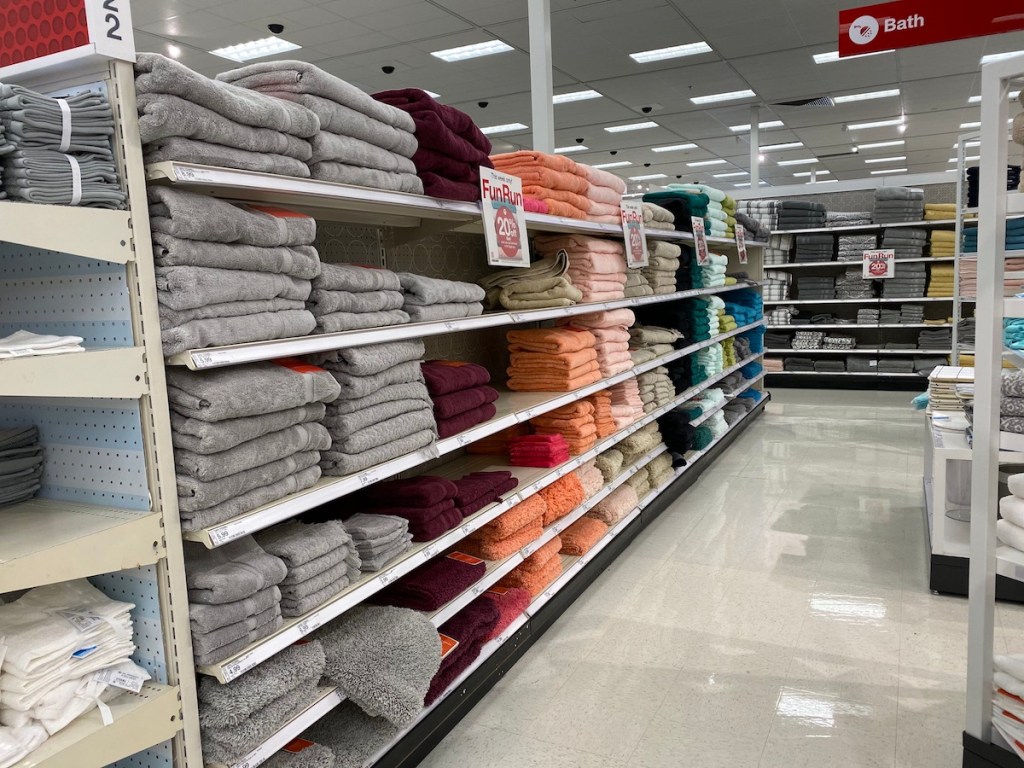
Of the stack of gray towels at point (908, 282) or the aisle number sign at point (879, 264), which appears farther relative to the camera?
the stack of gray towels at point (908, 282)

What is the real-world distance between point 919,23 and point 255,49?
6842 millimetres

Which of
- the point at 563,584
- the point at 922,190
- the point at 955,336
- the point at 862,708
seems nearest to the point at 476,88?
the point at 922,190

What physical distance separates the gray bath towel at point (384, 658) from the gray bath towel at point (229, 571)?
13.7 inches

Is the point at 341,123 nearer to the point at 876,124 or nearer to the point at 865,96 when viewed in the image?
the point at 865,96

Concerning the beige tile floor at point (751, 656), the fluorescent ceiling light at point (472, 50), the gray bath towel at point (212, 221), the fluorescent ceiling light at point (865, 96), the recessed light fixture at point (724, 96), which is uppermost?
the fluorescent ceiling light at point (472, 50)

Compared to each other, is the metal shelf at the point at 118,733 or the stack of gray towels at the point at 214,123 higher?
the stack of gray towels at the point at 214,123

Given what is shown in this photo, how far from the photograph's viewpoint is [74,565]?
1454 mm

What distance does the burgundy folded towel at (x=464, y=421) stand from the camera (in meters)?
2.65

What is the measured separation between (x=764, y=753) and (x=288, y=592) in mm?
1616

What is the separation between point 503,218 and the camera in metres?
2.94

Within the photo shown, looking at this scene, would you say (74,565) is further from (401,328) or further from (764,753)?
(764,753)

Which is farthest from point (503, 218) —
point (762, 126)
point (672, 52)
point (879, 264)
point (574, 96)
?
point (762, 126)

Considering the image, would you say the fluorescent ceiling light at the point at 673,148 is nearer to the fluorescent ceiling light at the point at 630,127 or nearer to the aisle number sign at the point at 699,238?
the fluorescent ceiling light at the point at 630,127

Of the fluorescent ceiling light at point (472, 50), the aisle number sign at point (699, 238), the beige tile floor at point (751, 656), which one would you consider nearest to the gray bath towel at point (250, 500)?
the beige tile floor at point (751, 656)
